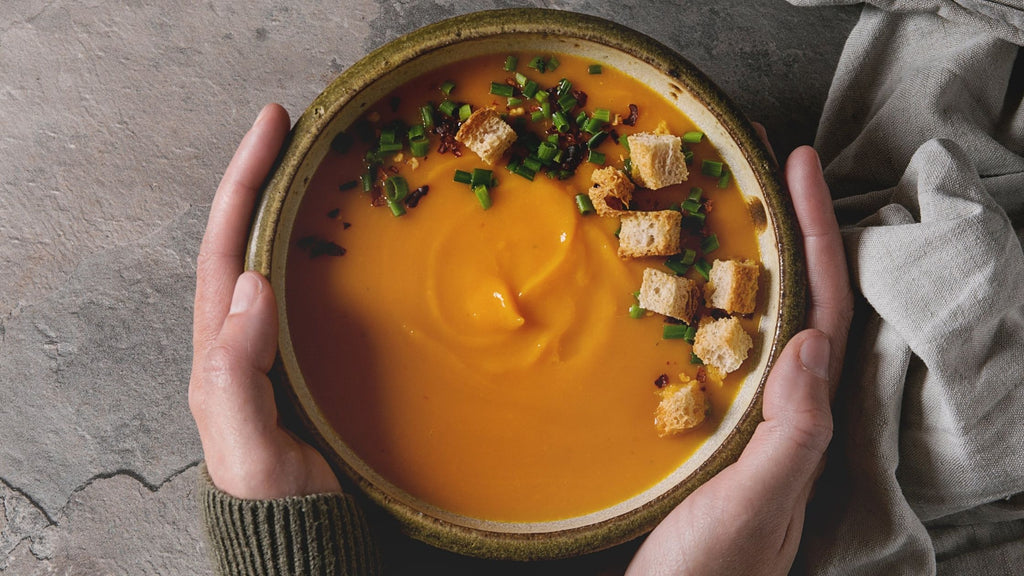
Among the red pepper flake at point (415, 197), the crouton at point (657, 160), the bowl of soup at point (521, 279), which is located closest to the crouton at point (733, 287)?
the bowl of soup at point (521, 279)

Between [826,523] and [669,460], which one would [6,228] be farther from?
[826,523]

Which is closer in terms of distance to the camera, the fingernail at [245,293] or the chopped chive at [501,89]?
the fingernail at [245,293]

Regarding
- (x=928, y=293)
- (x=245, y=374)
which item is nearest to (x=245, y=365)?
(x=245, y=374)

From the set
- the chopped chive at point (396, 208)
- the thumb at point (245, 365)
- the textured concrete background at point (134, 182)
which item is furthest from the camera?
the textured concrete background at point (134, 182)

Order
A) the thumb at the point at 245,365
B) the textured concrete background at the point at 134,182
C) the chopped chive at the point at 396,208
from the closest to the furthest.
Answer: the thumb at the point at 245,365
the chopped chive at the point at 396,208
the textured concrete background at the point at 134,182

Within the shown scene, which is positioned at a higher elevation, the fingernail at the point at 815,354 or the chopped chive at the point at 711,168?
the chopped chive at the point at 711,168

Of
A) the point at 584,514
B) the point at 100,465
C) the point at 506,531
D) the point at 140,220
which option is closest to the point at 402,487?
the point at 506,531

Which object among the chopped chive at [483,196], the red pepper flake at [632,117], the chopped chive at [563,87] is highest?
the chopped chive at [563,87]

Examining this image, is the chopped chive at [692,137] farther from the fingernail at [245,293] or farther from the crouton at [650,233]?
the fingernail at [245,293]
